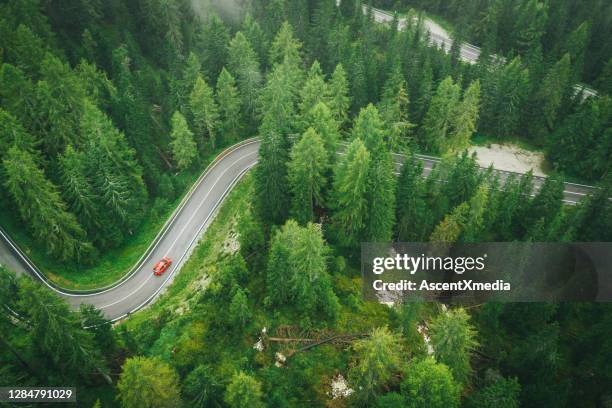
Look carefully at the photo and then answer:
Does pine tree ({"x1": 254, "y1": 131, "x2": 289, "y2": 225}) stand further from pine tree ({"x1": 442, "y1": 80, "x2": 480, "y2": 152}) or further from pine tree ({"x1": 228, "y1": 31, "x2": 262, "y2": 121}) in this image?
pine tree ({"x1": 442, "y1": 80, "x2": 480, "y2": 152})

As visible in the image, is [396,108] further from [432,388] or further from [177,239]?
[432,388]

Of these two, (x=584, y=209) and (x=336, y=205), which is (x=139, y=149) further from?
(x=584, y=209)

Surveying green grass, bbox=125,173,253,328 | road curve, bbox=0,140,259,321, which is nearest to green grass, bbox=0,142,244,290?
road curve, bbox=0,140,259,321

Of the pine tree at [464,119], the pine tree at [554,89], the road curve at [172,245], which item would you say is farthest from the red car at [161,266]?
the pine tree at [554,89]

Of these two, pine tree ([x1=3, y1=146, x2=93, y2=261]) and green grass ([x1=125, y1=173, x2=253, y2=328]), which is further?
green grass ([x1=125, y1=173, x2=253, y2=328])

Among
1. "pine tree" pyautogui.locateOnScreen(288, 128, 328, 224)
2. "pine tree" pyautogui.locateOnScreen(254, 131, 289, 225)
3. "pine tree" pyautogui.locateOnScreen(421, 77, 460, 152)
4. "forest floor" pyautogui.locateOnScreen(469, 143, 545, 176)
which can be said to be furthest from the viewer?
"forest floor" pyautogui.locateOnScreen(469, 143, 545, 176)

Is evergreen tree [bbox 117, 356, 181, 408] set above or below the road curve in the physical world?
above

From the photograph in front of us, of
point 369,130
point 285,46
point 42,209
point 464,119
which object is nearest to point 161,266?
point 42,209
